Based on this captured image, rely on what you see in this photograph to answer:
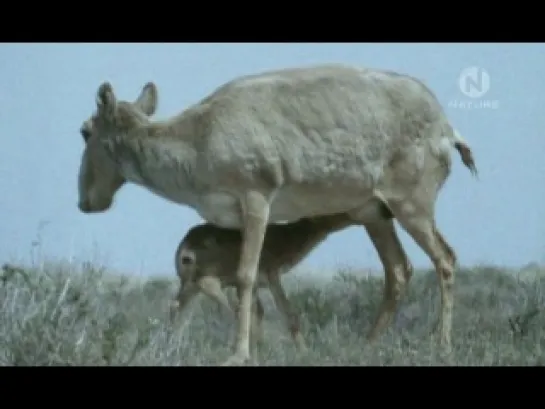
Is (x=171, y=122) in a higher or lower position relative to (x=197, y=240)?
Result: higher

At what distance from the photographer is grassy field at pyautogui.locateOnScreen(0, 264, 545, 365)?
798cm

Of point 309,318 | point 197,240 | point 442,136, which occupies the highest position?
point 442,136

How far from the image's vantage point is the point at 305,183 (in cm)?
862

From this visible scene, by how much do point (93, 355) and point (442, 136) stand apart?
333cm

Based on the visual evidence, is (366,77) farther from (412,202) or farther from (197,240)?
(197,240)

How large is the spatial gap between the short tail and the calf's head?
8.02ft

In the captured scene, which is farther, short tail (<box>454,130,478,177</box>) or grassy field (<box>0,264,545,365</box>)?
short tail (<box>454,130,478,177</box>)

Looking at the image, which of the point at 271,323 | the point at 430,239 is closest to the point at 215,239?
the point at 271,323

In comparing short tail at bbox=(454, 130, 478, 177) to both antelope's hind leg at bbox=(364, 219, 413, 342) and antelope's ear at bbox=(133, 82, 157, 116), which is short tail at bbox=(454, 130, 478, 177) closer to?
antelope's hind leg at bbox=(364, 219, 413, 342)

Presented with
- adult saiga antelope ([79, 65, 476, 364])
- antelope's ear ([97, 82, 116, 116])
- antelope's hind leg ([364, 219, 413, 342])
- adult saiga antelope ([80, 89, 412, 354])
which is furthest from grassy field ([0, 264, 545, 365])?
antelope's ear ([97, 82, 116, 116])

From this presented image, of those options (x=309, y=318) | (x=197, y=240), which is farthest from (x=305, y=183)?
(x=309, y=318)

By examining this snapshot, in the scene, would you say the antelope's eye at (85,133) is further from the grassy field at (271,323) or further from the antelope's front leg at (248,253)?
the antelope's front leg at (248,253)

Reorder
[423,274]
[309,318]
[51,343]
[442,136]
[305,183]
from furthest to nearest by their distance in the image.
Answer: [423,274], [309,318], [442,136], [305,183], [51,343]

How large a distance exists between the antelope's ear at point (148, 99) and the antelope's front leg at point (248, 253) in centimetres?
130
